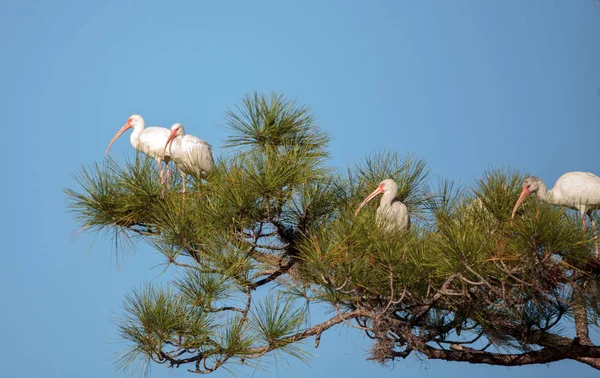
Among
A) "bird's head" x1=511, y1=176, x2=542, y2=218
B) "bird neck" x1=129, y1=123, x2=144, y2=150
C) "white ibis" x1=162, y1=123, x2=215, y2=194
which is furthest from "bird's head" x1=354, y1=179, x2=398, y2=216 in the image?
"bird neck" x1=129, y1=123, x2=144, y2=150

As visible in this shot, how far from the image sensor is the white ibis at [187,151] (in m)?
4.88

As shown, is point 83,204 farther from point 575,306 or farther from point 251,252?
point 575,306

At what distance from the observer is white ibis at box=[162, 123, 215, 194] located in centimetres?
488

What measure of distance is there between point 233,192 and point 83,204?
0.82 meters

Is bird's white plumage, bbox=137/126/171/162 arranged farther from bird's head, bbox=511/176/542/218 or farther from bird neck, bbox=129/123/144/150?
bird's head, bbox=511/176/542/218

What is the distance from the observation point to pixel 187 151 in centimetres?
497

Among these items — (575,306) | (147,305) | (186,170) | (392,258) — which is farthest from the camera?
(186,170)

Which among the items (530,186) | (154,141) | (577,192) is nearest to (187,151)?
(154,141)

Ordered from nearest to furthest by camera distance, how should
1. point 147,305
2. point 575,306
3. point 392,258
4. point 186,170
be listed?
point 392,258, point 147,305, point 575,306, point 186,170

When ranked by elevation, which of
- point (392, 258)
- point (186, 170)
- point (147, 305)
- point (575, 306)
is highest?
point (186, 170)

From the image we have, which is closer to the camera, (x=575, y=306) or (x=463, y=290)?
(x=463, y=290)

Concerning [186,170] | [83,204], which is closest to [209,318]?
[83,204]

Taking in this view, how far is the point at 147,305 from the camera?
147 inches

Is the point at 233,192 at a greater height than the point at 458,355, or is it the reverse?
the point at 233,192
